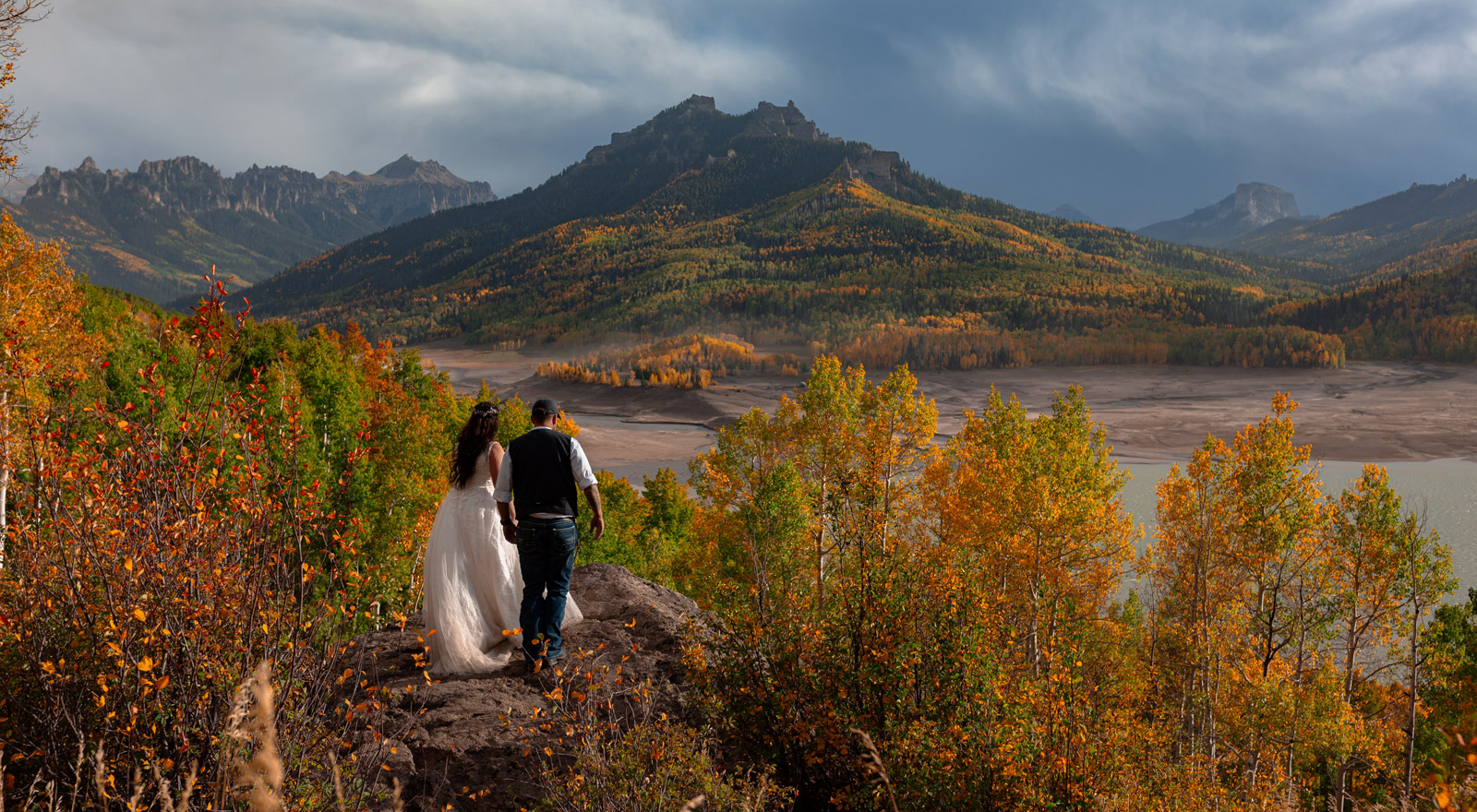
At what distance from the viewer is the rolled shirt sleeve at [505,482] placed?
257 inches

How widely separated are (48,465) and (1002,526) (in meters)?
22.1

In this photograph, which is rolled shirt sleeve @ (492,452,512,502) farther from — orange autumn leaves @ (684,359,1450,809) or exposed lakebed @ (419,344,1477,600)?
exposed lakebed @ (419,344,1477,600)

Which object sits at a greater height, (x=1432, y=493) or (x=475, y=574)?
(x=475, y=574)

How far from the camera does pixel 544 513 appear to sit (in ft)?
21.1

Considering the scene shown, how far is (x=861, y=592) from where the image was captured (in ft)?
23.3

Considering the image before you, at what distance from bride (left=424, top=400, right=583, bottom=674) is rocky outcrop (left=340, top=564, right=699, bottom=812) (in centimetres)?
35

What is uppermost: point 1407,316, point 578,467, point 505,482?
point 1407,316

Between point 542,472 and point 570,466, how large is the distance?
9.2 inches

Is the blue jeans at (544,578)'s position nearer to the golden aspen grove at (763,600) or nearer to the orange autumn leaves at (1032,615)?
the golden aspen grove at (763,600)

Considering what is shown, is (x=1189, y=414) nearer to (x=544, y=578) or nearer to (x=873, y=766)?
(x=544, y=578)

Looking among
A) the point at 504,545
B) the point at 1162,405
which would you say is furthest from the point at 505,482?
the point at 1162,405

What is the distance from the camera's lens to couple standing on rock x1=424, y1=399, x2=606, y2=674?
645 centimetres

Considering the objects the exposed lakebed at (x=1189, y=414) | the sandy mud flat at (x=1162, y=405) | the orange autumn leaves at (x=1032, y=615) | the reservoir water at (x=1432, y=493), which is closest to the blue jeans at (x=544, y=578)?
the orange autumn leaves at (x=1032, y=615)

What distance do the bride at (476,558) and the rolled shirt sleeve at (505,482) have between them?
40 centimetres
